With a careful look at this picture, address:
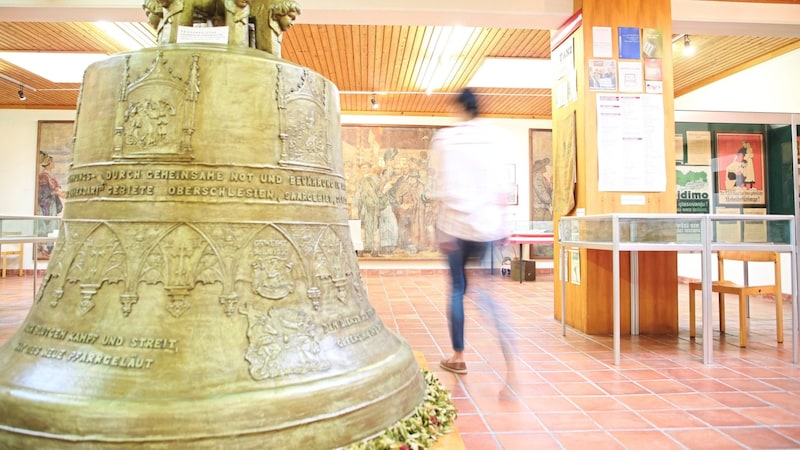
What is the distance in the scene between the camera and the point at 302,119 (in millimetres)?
1745

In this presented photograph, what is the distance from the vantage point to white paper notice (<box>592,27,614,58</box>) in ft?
14.8

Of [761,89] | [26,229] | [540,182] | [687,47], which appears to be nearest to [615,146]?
[687,47]

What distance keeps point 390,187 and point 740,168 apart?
6.79m

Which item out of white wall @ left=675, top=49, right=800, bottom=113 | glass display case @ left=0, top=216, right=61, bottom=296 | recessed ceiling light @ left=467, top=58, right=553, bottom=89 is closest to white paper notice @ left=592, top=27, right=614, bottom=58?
recessed ceiling light @ left=467, top=58, right=553, bottom=89

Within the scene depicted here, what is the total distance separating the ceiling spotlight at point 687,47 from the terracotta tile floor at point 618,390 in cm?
380

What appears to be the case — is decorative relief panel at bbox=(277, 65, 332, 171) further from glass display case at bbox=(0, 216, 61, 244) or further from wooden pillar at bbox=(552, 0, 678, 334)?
glass display case at bbox=(0, 216, 61, 244)

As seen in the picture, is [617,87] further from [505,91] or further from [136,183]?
[505,91]

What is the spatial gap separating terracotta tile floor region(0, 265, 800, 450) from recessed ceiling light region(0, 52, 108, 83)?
444 centimetres

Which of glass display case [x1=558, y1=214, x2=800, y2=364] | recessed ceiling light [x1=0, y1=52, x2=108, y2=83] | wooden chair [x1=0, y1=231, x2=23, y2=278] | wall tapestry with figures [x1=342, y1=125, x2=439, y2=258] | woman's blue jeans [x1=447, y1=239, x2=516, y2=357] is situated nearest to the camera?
woman's blue jeans [x1=447, y1=239, x2=516, y2=357]

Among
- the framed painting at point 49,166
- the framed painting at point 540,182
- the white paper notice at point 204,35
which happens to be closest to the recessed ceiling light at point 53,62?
the framed painting at point 49,166

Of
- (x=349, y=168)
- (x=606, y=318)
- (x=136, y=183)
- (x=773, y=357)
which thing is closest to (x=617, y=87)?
(x=606, y=318)

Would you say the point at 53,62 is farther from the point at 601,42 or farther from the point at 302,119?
the point at 302,119

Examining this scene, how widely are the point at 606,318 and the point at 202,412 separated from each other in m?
4.05

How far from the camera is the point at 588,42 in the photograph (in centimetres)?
452
